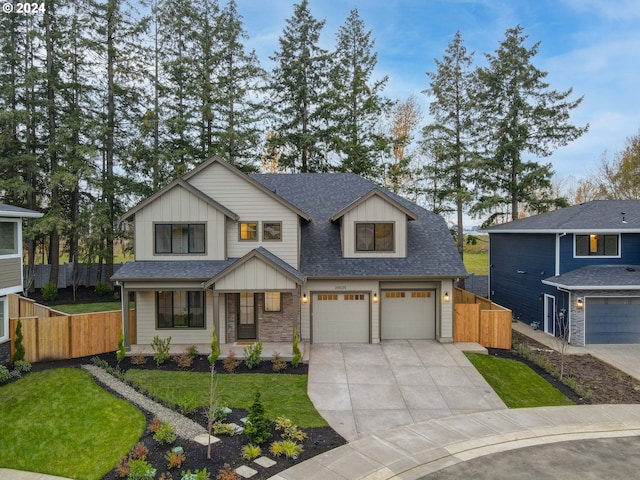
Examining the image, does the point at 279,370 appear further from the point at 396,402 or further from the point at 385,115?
the point at 385,115

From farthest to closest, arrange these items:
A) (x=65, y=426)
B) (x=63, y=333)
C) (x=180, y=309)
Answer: (x=180, y=309) < (x=63, y=333) < (x=65, y=426)

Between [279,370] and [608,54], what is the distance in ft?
74.0

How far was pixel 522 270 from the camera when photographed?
19.6m

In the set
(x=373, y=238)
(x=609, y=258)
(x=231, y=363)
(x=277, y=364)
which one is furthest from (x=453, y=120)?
(x=231, y=363)

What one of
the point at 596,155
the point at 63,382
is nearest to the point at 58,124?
the point at 63,382

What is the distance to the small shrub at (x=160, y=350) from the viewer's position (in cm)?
1287

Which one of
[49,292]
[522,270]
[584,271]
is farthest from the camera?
[49,292]

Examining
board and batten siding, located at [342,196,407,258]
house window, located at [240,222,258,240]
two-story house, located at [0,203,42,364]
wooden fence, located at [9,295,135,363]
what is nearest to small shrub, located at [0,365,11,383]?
two-story house, located at [0,203,42,364]

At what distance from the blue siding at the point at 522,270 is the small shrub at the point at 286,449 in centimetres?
1336

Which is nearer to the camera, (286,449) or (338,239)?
(286,449)

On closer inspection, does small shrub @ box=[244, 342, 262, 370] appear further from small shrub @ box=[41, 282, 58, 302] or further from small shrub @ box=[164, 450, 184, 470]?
small shrub @ box=[41, 282, 58, 302]

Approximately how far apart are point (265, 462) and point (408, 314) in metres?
9.45

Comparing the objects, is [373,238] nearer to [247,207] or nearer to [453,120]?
[247,207]

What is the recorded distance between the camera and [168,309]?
14.6 meters
